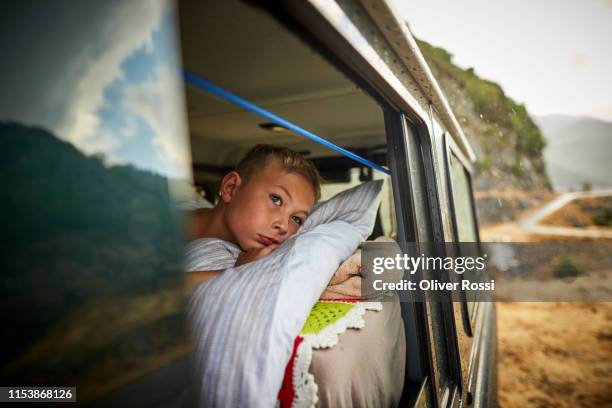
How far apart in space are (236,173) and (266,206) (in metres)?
0.38

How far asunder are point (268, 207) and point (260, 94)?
2.29 ft

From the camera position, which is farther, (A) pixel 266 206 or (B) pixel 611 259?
(B) pixel 611 259

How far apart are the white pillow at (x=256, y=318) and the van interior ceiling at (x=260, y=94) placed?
2.15ft

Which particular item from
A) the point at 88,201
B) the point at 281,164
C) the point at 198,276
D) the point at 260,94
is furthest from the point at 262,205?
the point at 88,201

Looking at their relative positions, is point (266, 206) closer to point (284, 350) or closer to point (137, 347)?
point (284, 350)

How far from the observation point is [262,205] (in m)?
1.59

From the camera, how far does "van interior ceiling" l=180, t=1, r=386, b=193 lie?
1204 mm

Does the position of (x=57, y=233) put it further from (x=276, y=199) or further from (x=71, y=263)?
(x=276, y=199)

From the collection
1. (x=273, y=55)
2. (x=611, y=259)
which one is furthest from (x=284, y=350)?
(x=611, y=259)

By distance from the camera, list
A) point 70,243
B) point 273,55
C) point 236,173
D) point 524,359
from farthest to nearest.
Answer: point 524,359 < point 236,173 < point 273,55 < point 70,243

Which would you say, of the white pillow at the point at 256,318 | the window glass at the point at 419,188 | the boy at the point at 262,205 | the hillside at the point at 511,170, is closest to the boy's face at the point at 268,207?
the boy at the point at 262,205

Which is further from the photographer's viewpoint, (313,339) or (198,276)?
(198,276)

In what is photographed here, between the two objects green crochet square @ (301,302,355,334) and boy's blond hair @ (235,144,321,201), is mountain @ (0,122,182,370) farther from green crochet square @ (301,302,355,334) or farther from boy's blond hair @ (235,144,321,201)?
boy's blond hair @ (235,144,321,201)

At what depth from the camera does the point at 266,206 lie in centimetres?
159
